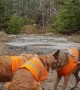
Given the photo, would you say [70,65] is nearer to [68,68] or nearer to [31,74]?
[68,68]

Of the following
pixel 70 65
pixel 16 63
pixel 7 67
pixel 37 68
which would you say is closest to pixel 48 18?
pixel 70 65

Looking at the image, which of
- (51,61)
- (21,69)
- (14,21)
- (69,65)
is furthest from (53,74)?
(14,21)

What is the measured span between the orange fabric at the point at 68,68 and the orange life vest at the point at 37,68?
1683 millimetres

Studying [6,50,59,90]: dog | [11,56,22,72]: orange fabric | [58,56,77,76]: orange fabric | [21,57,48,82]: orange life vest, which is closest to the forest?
[58,56,77,76]: orange fabric

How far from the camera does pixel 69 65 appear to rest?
10070mm

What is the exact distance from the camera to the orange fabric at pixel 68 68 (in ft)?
32.6

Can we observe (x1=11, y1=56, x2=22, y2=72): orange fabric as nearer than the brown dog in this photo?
No

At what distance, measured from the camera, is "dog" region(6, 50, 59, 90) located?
718 centimetres

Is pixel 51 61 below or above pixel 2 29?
above

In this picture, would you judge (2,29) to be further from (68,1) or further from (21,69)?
(21,69)

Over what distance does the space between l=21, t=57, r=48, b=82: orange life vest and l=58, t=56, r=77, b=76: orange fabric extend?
1.68 metres

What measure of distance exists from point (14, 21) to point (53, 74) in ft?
86.6

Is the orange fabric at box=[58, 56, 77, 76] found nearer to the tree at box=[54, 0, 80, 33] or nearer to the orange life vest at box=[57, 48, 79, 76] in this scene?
the orange life vest at box=[57, 48, 79, 76]

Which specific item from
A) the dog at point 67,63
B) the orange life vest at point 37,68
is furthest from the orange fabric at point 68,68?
the orange life vest at point 37,68
